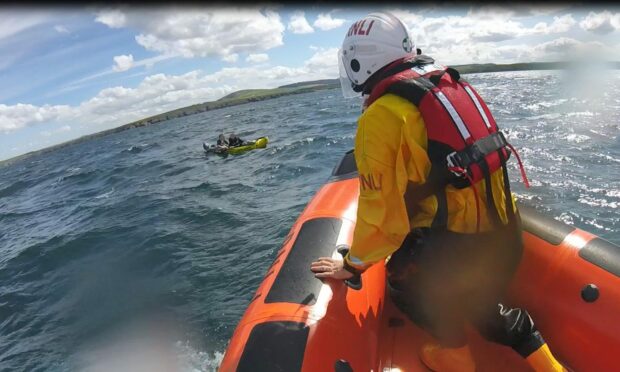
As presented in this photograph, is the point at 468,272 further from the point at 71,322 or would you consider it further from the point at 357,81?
the point at 71,322

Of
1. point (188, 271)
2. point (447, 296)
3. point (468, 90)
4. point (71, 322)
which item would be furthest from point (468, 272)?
point (71, 322)

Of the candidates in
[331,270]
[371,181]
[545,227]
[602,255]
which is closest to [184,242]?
[331,270]

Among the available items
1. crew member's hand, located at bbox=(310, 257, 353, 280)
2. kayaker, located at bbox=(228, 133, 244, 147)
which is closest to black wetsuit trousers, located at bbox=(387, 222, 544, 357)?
crew member's hand, located at bbox=(310, 257, 353, 280)

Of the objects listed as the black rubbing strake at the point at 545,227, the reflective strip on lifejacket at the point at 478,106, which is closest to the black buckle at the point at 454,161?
the reflective strip on lifejacket at the point at 478,106

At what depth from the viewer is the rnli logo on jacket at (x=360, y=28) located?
205 centimetres

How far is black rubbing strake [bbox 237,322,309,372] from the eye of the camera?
2.27 m

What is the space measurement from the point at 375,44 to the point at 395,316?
2007mm

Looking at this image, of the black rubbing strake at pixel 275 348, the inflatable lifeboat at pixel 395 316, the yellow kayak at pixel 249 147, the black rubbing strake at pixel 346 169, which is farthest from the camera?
the yellow kayak at pixel 249 147

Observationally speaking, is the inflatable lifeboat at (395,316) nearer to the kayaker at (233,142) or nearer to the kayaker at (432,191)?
the kayaker at (432,191)

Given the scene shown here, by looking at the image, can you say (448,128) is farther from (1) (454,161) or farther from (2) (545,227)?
(2) (545,227)

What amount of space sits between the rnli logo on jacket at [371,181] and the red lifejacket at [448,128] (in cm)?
20

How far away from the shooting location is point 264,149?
16250 mm

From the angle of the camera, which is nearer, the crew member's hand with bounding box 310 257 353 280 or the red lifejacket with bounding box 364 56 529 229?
the red lifejacket with bounding box 364 56 529 229

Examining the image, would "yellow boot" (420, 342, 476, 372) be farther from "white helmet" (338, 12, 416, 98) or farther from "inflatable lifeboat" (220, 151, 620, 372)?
"white helmet" (338, 12, 416, 98)
